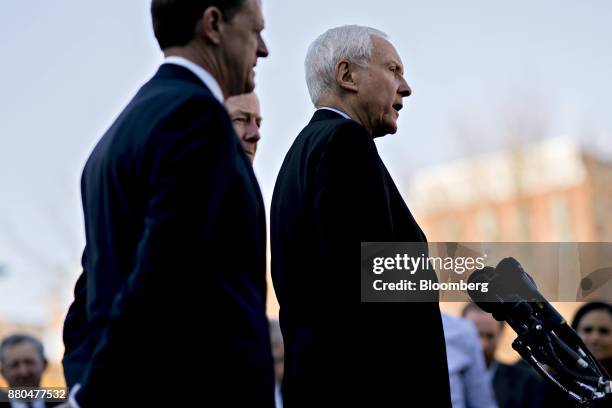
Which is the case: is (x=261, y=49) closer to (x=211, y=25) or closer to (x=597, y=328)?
(x=211, y=25)

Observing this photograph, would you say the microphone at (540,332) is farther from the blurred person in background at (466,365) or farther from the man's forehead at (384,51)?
the blurred person in background at (466,365)

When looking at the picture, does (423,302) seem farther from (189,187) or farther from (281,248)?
(189,187)

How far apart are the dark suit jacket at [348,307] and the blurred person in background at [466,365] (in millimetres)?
3169

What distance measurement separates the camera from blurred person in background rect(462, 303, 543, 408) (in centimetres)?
840

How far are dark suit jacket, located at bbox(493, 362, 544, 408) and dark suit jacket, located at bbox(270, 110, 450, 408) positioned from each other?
444 cm

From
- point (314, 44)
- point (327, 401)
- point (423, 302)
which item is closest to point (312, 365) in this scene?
point (327, 401)


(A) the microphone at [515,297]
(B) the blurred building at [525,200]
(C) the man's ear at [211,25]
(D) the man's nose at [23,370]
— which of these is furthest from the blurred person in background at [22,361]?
(B) the blurred building at [525,200]

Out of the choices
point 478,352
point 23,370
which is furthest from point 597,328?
point 23,370

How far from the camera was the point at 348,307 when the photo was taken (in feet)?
11.9

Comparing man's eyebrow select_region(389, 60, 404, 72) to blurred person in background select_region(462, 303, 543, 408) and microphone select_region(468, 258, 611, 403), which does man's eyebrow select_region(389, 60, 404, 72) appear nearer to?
microphone select_region(468, 258, 611, 403)

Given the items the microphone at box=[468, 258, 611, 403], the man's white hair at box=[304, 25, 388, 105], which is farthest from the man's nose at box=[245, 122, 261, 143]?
the microphone at box=[468, 258, 611, 403]

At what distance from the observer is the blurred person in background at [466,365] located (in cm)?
685

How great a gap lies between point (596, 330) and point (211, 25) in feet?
15.0

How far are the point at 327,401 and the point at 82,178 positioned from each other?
1102 millimetres
